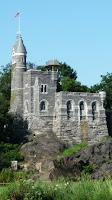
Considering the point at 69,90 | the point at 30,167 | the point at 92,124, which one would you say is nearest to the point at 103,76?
the point at 69,90

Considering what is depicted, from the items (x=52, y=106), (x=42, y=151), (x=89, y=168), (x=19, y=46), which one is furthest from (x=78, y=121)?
(x=19, y=46)

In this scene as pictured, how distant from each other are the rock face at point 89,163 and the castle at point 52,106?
478 cm

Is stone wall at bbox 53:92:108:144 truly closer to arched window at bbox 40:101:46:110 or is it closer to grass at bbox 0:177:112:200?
arched window at bbox 40:101:46:110

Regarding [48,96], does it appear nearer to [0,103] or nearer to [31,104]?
[31,104]

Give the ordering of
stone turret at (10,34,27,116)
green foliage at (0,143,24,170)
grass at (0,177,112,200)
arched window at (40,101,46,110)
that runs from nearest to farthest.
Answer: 1. grass at (0,177,112,200)
2. green foliage at (0,143,24,170)
3. arched window at (40,101,46,110)
4. stone turret at (10,34,27,116)

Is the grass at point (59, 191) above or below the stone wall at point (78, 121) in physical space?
below

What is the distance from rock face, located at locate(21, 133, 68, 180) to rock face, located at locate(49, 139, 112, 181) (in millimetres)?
3280

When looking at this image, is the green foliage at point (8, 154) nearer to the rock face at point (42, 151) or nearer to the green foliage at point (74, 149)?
the rock face at point (42, 151)

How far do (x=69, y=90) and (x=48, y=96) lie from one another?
6.09m

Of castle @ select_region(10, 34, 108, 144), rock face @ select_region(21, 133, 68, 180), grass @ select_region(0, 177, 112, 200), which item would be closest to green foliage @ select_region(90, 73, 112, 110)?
castle @ select_region(10, 34, 108, 144)

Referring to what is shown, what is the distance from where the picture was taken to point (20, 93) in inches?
2355

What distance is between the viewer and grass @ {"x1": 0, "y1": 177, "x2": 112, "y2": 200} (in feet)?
73.1

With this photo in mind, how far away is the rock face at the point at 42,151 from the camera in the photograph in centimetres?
5159

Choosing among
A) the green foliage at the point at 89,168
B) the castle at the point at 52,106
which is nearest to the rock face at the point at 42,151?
the castle at the point at 52,106
